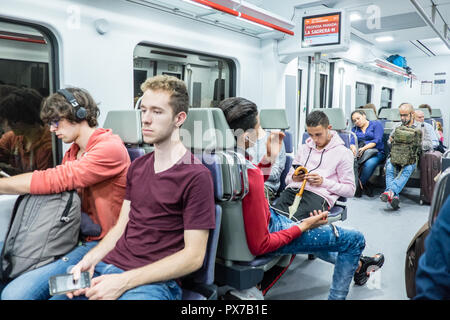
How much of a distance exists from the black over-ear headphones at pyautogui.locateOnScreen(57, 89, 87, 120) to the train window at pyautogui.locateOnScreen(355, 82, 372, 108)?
1016 cm

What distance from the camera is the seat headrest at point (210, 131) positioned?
1.71 meters

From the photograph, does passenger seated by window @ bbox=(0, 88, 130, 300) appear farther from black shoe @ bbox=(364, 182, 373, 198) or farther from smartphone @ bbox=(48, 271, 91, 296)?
black shoe @ bbox=(364, 182, 373, 198)

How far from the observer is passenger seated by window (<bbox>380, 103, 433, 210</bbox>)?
5027mm

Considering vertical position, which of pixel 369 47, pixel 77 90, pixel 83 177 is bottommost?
pixel 83 177

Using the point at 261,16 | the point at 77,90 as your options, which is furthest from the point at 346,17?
the point at 77,90

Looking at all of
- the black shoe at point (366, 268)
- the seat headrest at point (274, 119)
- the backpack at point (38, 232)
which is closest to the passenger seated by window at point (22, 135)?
the backpack at point (38, 232)

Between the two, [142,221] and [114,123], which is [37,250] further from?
[114,123]

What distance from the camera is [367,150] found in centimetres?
599

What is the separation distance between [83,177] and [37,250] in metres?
0.40

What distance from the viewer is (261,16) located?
4.27 m

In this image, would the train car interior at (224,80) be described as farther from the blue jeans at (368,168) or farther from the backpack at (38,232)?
the backpack at (38,232)

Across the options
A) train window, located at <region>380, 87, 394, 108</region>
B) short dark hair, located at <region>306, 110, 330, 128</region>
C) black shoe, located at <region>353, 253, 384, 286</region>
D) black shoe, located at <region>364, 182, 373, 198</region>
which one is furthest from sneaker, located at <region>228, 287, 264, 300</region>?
train window, located at <region>380, 87, 394, 108</region>

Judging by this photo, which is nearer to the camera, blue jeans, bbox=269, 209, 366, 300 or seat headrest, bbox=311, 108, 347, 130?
blue jeans, bbox=269, 209, 366, 300

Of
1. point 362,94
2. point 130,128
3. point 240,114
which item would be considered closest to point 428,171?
point 240,114
